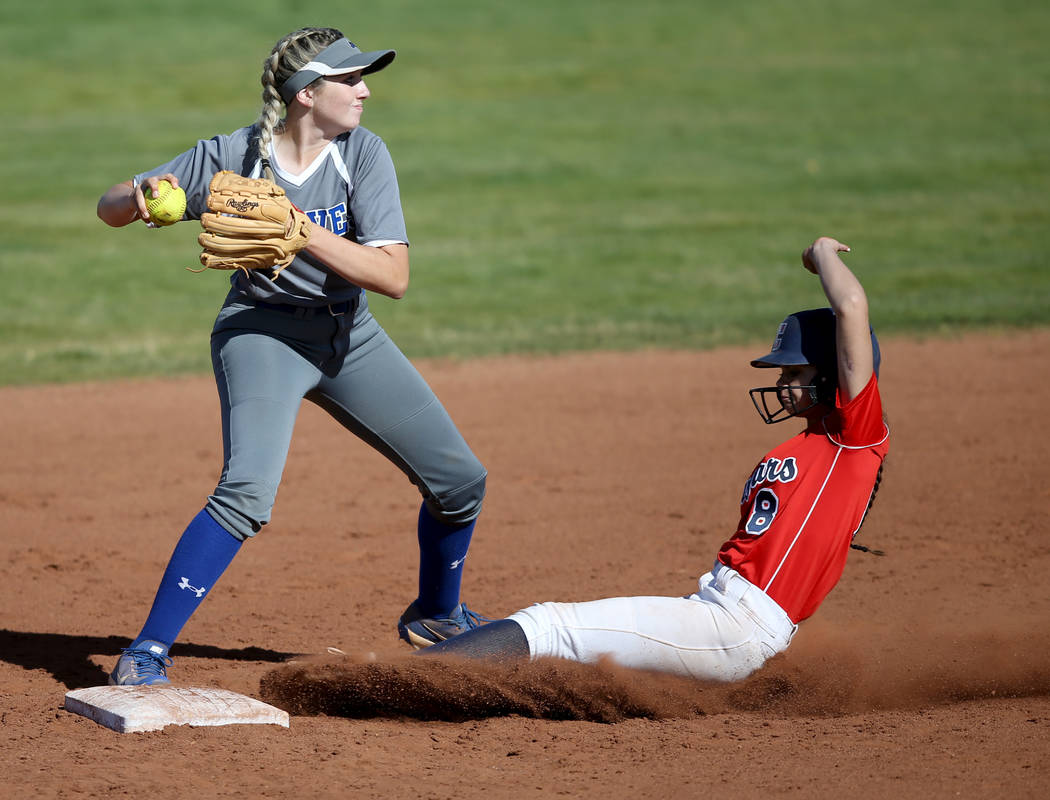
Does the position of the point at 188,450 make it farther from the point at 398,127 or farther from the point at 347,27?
the point at 347,27

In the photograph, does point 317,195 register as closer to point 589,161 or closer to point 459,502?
point 459,502

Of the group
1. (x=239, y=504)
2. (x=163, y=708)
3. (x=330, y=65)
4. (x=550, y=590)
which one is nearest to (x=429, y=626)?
(x=550, y=590)

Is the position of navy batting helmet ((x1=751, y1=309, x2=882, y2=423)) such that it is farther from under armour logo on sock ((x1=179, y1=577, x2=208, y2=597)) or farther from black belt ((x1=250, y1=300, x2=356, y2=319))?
under armour logo on sock ((x1=179, y1=577, x2=208, y2=597))

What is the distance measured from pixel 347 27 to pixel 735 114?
29.7 ft

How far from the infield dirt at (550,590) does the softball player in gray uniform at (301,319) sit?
0.48m

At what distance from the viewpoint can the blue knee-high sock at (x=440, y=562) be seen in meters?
4.61

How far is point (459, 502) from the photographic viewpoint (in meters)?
4.50

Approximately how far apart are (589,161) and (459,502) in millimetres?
13587

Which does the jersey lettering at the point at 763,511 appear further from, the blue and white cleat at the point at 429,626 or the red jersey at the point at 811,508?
the blue and white cleat at the point at 429,626

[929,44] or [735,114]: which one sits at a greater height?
[929,44]

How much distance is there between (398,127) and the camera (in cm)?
1916

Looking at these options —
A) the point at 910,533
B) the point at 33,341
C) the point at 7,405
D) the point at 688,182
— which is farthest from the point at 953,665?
the point at 688,182

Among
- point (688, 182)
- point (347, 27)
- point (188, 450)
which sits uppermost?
point (347, 27)

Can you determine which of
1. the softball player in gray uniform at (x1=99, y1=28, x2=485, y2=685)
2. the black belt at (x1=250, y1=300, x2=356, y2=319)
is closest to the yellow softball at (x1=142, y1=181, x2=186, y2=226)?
the softball player in gray uniform at (x1=99, y1=28, x2=485, y2=685)
